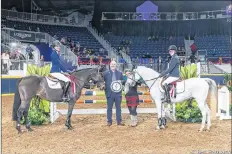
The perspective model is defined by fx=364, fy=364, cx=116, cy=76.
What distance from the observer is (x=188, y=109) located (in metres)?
10.2

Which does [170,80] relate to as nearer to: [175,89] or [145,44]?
[175,89]

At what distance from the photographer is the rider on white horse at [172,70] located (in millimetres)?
8944

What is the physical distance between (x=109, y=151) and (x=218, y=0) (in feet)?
103

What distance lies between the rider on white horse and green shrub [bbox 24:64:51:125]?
3.16m

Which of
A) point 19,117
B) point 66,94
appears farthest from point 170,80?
point 19,117

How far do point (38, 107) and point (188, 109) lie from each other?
13.6 ft

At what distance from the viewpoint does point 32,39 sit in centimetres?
2517

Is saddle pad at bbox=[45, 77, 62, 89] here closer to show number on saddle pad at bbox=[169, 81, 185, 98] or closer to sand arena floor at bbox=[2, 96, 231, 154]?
sand arena floor at bbox=[2, 96, 231, 154]

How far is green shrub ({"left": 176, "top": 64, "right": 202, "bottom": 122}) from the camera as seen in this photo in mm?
10125

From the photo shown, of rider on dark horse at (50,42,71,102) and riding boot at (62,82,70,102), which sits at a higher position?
rider on dark horse at (50,42,71,102)

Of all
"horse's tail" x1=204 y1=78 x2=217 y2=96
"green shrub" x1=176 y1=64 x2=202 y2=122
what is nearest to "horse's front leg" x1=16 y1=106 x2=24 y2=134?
"green shrub" x1=176 y1=64 x2=202 y2=122

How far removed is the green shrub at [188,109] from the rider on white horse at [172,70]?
1216 mm

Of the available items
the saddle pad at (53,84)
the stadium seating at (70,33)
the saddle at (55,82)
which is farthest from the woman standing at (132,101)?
the stadium seating at (70,33)

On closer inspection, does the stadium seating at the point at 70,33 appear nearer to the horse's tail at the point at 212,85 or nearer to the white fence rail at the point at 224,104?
the white fence rail at the point at 224,104
